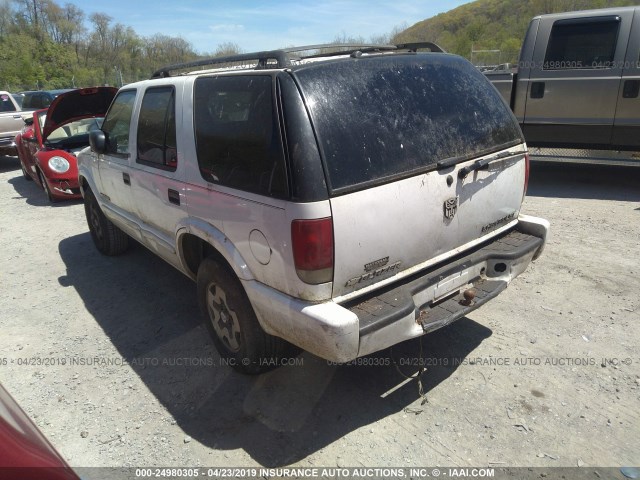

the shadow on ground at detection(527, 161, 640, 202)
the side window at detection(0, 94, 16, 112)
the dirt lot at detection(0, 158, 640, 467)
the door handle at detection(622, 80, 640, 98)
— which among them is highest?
the side window at detection(0, 94, 16, 112)

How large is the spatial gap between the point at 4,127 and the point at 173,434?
1158 cm

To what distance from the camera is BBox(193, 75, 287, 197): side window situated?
7.97ft

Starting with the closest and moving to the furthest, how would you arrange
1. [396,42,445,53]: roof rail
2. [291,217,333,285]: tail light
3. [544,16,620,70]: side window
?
[291,217,333,285]: tail light < [396,42,445,53]: roof rail < [544,16,620,70]: side window

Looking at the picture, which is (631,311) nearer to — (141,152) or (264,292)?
(264,292)

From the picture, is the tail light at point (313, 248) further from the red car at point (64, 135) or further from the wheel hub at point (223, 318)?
the red car at point (64, 135)

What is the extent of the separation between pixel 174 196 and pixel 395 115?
1.62 m

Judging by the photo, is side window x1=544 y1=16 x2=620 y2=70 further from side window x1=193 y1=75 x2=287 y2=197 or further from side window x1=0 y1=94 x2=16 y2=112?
side window x1=0 y1=94 x2=16 y2=112

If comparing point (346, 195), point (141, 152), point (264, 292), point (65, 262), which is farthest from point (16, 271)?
point (346, 195)

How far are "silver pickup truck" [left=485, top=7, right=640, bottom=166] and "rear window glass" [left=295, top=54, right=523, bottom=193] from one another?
445 centimetres


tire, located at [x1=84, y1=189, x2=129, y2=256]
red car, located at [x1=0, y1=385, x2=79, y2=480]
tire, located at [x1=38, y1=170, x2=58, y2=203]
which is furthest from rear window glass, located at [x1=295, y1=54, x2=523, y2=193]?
tire, located at [x1=38, y1=170, x2=58, y2=203]

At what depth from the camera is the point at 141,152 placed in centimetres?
376

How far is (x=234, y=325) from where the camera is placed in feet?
9.84

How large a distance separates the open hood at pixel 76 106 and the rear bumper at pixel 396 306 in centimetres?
640

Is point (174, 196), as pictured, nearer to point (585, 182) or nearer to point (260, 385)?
point (260, 385)
